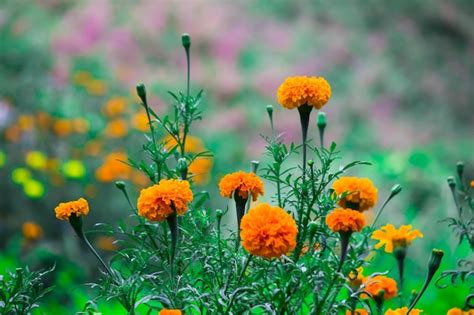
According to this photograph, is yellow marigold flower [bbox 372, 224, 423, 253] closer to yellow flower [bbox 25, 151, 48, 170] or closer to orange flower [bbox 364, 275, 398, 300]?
orange flower [bbox 364, 275, 398, 300]

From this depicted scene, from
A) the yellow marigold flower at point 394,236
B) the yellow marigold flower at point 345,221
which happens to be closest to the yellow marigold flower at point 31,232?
the yellow marigold flower at point 394,236

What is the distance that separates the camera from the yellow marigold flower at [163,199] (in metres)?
0.66

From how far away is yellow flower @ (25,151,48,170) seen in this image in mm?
2311

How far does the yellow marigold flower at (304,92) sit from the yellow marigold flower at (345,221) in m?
0.13

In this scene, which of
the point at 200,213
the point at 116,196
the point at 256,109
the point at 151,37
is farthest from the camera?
the point at 151,37

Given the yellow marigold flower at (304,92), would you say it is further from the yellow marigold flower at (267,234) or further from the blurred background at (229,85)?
the blurred background at (229,85)

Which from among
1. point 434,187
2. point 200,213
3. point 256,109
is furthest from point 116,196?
point 256,109

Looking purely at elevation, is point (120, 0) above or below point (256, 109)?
above

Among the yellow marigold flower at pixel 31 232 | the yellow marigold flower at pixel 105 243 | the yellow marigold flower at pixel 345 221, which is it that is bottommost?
the yellow marigold flower at pixel 105 243

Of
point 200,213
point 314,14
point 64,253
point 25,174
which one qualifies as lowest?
point 64,253

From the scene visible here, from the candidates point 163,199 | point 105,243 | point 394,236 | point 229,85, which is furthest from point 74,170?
point 229,85

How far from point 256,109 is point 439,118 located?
4.17 feet

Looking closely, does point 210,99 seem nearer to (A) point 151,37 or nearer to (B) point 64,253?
(A) point 151,37

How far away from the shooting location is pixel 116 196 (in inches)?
98.4
